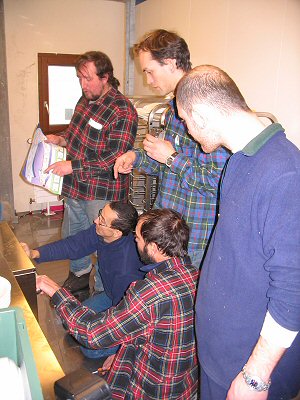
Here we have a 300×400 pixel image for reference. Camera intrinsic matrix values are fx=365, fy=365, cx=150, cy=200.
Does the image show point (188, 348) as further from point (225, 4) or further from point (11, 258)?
point (225, 4)

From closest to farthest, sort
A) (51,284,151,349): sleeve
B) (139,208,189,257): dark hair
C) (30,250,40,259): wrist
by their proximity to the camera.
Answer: (51,284,151,349): sleeve < (139,208,189,257): dark hair < (30,250,40,259): wrist

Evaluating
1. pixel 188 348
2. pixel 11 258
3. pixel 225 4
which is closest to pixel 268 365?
pixel 188 348

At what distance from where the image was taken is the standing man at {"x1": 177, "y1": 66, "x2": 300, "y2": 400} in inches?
32.6

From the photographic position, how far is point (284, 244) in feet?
2.67

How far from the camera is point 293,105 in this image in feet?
7.25

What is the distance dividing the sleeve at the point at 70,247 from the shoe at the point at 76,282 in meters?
0.74

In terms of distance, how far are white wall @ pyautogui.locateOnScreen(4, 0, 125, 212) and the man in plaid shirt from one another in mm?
3229

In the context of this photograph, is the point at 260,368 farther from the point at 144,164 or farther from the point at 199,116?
the point at 144,164

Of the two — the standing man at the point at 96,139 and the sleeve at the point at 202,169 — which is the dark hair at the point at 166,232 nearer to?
the sleeve at the point at 202,169

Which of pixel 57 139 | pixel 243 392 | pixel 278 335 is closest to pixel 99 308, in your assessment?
pixel 57 139

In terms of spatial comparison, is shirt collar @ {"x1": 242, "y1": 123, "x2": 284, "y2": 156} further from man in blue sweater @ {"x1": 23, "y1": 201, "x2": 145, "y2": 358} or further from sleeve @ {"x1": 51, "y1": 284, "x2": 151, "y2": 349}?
man in blue sweater @ {"x1": 23, "y1": 201, "x2": 145, "y2": 358}

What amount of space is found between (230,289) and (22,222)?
376 centimetres

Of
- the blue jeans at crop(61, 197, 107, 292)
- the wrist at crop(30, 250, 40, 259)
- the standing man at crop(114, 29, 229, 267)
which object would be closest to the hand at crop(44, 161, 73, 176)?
the blue jeans at crop(61, 197, 107, 292)

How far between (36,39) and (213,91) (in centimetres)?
374
